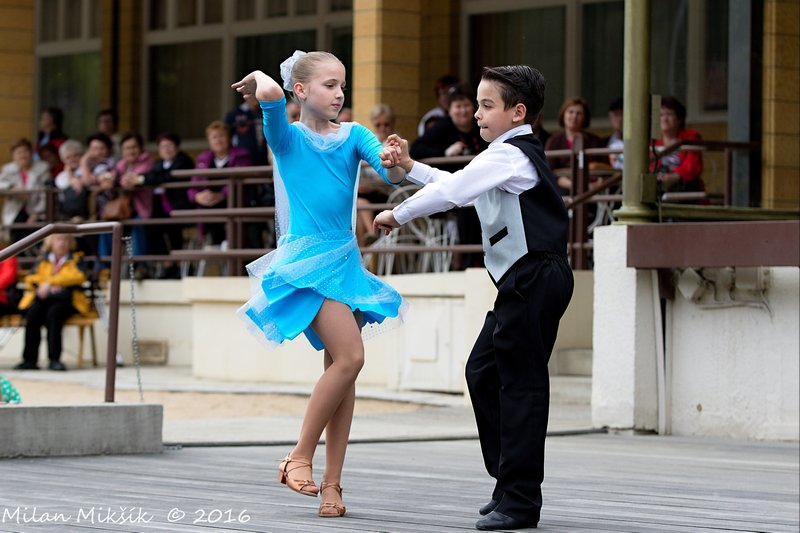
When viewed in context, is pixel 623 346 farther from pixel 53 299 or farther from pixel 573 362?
pixel 53 299

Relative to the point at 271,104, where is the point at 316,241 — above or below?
below

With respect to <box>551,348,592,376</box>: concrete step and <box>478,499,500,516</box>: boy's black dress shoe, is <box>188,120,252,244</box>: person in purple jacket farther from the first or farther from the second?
<box>478,499,500,516</box>: boy's black dress shoe

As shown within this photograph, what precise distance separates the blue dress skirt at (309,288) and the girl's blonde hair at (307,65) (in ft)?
1.88

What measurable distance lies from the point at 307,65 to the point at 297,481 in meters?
1.50

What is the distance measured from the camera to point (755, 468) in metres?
9.27

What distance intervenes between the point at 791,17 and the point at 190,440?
5.91 meters

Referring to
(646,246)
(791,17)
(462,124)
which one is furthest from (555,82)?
(646,246)

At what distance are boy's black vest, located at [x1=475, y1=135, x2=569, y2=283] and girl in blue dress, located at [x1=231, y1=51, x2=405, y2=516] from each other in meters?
0.44

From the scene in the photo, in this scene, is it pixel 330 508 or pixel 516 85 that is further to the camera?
pixel 330 508

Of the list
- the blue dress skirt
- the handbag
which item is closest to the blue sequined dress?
the blue dress skirt

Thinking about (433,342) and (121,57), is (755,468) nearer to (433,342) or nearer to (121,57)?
(433,342)

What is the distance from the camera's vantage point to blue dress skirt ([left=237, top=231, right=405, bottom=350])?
21.1 ft

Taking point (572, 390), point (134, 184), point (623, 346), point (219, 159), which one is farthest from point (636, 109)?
point (134, 184)

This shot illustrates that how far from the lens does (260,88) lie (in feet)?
20.3
